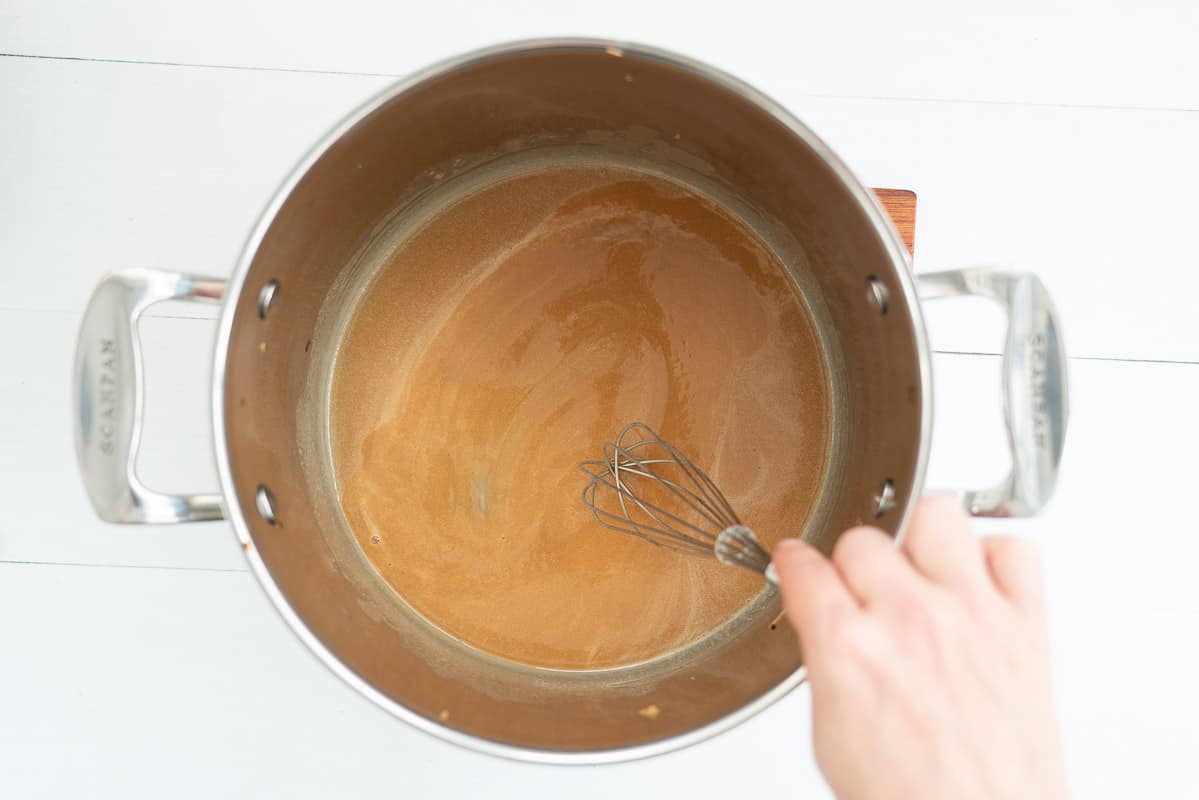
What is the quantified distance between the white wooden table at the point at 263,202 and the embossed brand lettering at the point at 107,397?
0.71 ft

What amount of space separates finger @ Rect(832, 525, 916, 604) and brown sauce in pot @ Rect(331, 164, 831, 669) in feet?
0.87

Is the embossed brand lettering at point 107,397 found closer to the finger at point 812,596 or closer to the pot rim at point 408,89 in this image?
the pot rim at point 408,89

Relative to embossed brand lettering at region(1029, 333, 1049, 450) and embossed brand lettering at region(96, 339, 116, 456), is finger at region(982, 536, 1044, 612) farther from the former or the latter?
embossed brand lettering at region(96, 339, 116, 456)

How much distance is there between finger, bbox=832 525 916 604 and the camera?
43cm

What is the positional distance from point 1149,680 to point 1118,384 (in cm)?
28

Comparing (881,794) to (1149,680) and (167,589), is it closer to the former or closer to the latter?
(1149,680)

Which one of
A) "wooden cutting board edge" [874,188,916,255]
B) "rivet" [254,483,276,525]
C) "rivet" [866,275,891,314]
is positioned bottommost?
"rivet" [254,483,276,525]

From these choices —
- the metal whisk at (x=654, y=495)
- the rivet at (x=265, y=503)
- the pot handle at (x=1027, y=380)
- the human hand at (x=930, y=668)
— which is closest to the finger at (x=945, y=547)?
the human hand at (x=930, y=668)

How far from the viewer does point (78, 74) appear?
751 mm

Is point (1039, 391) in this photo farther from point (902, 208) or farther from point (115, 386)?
point (115, 386)

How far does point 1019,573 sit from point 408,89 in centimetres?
46

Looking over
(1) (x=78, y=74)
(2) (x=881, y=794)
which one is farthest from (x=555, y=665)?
(1) (x=78, y=74)

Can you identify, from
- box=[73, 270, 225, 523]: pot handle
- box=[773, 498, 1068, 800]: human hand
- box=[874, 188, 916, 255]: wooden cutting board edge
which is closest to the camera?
box=[773, 498, 1068, 800]: human hand

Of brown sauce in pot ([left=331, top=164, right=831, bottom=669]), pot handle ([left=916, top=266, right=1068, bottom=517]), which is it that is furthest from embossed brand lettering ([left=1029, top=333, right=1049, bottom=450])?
brown sauce in pot ([left=331, top=164, right=831, bottom=669])
